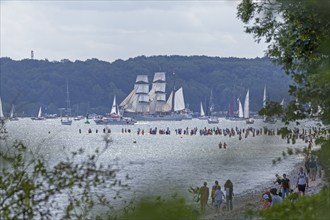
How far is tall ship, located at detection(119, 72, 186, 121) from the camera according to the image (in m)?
164

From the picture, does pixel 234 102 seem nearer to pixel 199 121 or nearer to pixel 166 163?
pixel 199 121

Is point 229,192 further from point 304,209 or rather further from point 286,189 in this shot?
point 304,209

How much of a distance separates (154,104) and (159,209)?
6275 inches

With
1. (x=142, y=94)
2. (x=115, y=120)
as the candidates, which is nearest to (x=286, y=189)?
(x=115, y=120)

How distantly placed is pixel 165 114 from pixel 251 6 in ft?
499

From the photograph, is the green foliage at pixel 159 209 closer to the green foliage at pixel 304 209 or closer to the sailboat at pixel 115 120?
the green foliage at pixel 304 209

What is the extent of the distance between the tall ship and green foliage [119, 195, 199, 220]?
155656 millimetres

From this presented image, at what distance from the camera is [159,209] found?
6.27 meters

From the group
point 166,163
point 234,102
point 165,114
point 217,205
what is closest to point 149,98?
point 165,114

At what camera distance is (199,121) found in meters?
195

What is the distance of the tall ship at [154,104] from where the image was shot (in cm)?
16375

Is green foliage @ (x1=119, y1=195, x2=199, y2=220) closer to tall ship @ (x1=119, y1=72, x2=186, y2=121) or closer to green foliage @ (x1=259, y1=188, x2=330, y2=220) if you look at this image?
green foliage @ (x1=259, y1=188, x2=330, y2=220)

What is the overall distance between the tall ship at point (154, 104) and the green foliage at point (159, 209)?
155656mm

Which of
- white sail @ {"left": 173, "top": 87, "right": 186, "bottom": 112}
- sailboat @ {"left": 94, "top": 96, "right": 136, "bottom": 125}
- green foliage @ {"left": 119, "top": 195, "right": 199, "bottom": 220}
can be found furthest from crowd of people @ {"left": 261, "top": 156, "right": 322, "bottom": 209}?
white sail @ {"left": 173, "top": 87, "right": 186, "bottom": 112}
